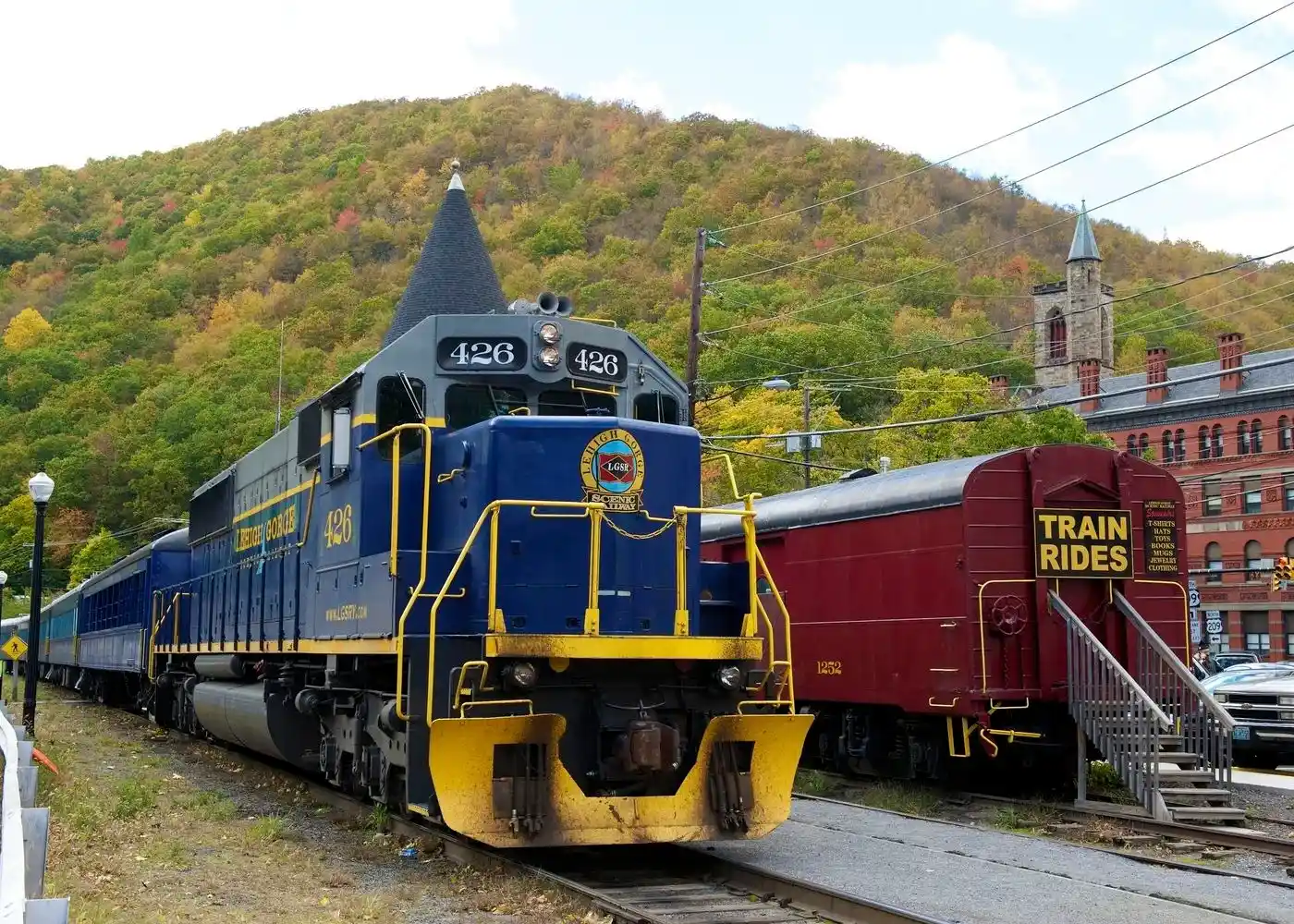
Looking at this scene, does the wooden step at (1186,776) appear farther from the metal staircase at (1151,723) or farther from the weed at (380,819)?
the weed at (380,819)

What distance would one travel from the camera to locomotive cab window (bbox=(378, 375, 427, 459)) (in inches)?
369

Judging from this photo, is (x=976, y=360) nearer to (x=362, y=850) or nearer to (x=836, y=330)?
(x=836, y=330)

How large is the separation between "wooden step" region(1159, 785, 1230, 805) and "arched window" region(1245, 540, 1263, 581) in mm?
50614

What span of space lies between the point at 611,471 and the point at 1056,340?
93.9 metres

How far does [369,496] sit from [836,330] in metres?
54.6

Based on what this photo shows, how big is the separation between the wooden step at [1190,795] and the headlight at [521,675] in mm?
6454

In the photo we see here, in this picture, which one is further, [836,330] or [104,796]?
[836,330]

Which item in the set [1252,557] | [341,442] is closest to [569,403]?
[341,442]

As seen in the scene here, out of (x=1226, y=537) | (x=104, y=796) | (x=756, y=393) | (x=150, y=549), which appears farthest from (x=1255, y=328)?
(x=104, y=796)

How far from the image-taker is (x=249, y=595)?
14.0m

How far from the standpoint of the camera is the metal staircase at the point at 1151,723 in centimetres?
1158

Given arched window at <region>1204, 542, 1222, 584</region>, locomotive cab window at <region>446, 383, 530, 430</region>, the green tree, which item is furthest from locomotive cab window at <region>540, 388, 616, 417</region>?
arched window at <region>1204, 542, 1222, 584</region>

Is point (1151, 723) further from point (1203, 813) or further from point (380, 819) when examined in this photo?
point (380, 819)

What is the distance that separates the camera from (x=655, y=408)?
1012cm
